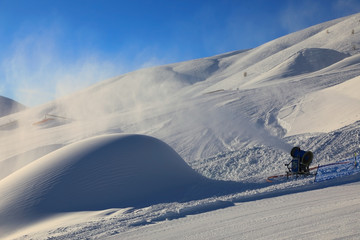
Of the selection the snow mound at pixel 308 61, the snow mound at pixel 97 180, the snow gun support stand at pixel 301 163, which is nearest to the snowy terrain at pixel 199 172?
the snow mound at pixel 97 180

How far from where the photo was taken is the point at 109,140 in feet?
36.5

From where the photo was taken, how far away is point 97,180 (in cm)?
944

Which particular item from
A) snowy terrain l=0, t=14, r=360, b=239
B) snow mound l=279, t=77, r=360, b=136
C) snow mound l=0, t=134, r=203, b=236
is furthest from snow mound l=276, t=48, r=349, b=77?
snow mound l=0, t=134, r=203, b=236

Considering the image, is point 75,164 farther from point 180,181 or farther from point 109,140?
point 180,181

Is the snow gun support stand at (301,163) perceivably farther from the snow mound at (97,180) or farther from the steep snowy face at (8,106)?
the steep snowy face at (8,106)

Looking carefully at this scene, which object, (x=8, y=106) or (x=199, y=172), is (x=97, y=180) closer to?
(x=199, y=172)

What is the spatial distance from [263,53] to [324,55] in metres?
16.9

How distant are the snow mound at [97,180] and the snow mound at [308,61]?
19.4m

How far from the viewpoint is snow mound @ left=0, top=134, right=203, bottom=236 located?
353 inches

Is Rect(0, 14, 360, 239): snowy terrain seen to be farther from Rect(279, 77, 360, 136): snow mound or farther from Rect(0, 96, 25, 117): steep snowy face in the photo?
Rect(0, 96, 25, 117): steep snowy face

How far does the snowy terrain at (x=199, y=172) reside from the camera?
6.42 m

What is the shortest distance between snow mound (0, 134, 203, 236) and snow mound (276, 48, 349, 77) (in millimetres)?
19428

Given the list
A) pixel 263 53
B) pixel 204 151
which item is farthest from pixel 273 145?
pixel 263 53

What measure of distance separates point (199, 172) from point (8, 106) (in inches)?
3846
